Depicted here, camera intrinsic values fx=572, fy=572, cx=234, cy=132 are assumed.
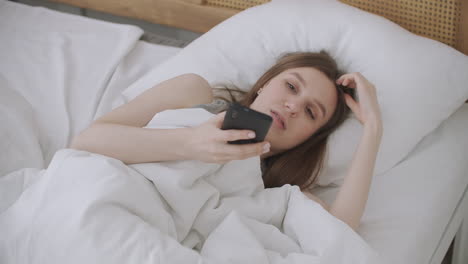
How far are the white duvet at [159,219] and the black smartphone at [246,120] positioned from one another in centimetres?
17

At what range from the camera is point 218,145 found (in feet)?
3.56

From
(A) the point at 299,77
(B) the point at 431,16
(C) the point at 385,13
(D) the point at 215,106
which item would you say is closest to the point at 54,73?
(D) the point at 215,106

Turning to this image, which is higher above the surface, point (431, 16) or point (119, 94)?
point (431, 16)

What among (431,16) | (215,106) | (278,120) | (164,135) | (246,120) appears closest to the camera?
(246,120)

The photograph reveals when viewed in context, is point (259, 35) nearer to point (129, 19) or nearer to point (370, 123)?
point (370, 123)

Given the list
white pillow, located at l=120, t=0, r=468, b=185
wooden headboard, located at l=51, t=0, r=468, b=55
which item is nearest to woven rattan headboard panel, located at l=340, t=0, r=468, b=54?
wooden headboard, located at l=51, t=0, r=468, b=55

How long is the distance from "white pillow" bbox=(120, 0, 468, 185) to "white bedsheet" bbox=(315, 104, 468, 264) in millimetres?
45

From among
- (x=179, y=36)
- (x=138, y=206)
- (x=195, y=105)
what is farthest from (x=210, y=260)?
(x=179, y=36)

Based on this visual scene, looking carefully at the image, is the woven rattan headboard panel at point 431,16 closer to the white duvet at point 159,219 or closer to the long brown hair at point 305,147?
the long brown hair at point 305,147

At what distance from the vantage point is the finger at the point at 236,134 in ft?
3.42

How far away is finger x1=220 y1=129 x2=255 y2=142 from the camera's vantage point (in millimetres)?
1044

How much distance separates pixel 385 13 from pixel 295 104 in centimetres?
59

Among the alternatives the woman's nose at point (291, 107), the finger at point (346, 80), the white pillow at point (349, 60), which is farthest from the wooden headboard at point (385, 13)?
the woman's nose at point (291, 107)

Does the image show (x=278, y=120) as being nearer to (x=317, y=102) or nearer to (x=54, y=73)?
(x=317, y=102)
